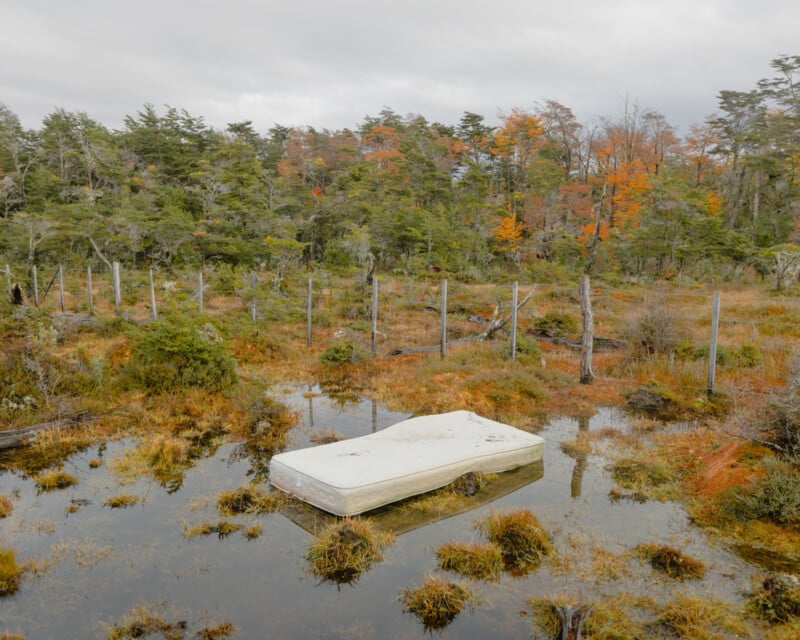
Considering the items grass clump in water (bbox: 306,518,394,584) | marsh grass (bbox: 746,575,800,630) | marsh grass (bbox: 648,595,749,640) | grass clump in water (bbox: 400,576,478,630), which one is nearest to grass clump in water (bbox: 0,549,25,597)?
grass clump in water (bbox: 306,518,394,584)

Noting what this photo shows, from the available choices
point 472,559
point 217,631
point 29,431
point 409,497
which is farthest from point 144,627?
point 29,431

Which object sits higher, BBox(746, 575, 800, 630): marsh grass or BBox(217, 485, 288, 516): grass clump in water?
BBox(746, 575, 800, 630): marsh grass

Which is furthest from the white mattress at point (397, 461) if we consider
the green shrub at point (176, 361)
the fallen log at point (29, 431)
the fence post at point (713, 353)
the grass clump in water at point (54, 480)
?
the fence post at point (713, 353)

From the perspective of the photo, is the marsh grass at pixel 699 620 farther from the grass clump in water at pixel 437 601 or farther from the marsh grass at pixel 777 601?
the grass clump in water at pixel 437 601

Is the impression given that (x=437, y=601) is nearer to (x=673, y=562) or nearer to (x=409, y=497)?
(x=409, y=497)

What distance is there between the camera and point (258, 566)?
418cm

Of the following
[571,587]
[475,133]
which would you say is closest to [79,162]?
[475,133]

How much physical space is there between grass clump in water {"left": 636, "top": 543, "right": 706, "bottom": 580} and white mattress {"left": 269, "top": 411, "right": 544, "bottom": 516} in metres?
1.90

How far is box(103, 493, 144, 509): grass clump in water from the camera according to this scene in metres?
5.17

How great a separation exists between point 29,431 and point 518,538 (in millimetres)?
6058

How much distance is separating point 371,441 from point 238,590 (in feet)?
8.00

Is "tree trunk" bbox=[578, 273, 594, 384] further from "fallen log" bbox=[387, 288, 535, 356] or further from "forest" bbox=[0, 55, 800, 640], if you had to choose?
"fallen log" bbox=[387, 288, 535, 356]

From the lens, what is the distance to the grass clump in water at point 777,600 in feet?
11.7

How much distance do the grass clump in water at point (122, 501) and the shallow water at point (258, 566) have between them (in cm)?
9
